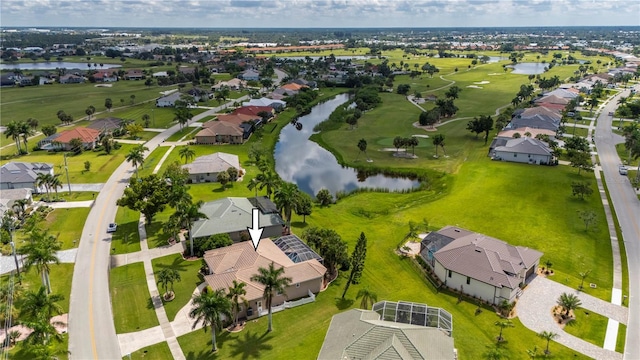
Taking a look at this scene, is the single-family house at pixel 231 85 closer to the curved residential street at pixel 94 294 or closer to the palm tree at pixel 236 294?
the curved residential street at pixel 94 294

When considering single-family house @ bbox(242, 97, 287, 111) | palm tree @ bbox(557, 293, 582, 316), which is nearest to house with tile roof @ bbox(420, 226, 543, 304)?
palm tree @ bbox(557, 293, 582, 316)

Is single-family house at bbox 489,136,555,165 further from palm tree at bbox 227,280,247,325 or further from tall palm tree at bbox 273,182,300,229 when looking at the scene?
palm tree at bbox 227,280,247,325

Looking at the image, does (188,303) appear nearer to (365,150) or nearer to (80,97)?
(365,150)

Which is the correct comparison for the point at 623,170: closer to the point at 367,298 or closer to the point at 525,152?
the point at 525,152

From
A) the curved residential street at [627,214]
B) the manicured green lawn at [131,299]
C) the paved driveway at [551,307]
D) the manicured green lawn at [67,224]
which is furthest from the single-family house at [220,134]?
the curved residential street at [627,214]

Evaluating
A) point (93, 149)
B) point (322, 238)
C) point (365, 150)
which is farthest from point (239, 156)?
point (322, 238)

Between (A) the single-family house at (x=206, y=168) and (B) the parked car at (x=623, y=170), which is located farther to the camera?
(B) the parked car at (x=623, y=170)

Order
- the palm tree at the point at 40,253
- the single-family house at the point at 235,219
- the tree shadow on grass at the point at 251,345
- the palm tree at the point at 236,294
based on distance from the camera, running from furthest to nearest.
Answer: the single-family house at the point at 235,219
the palm tree at the point at 40,253
the palm tree at the point at 236,294
the tree shadow on grass at the point at 251,345
